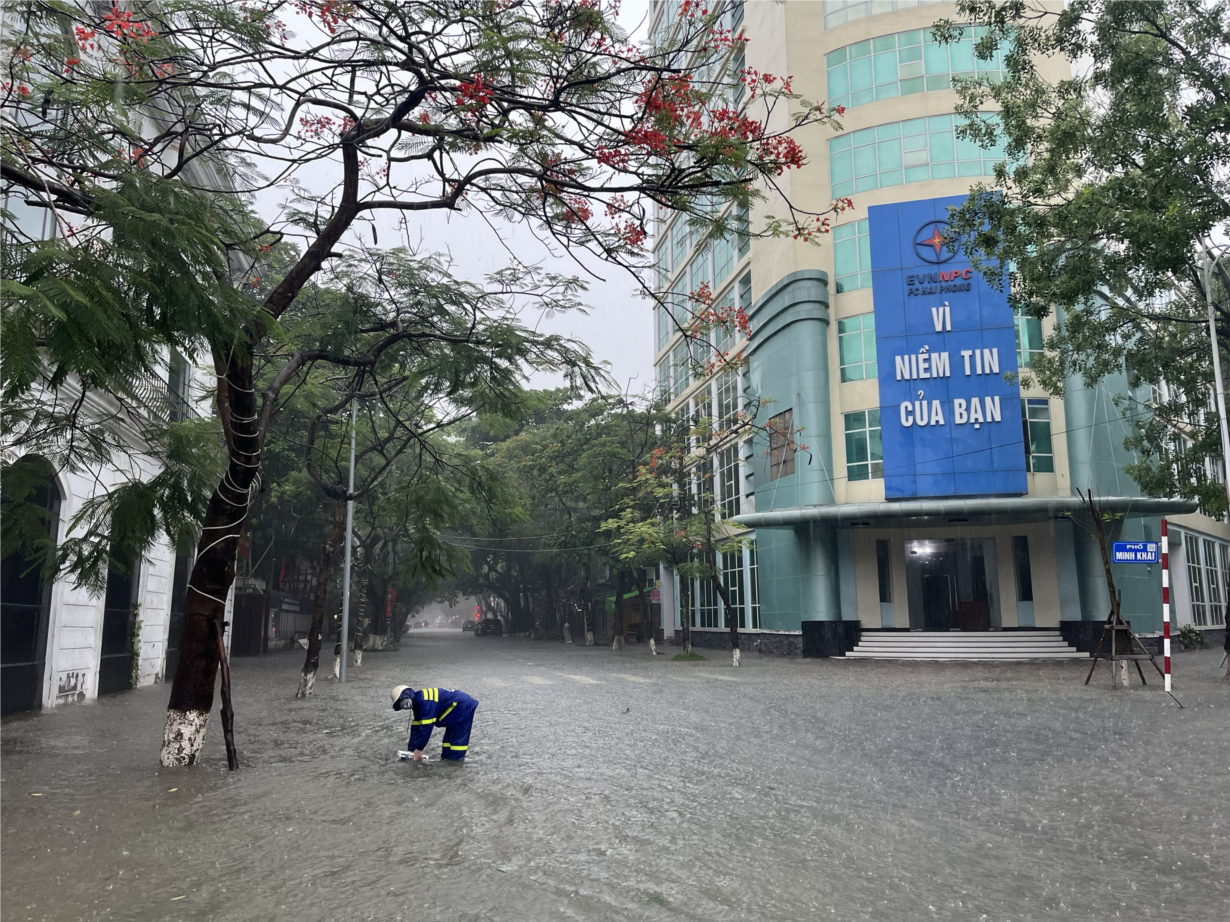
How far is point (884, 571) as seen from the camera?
29.3 metres

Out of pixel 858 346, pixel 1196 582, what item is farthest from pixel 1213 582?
pixel 858 346

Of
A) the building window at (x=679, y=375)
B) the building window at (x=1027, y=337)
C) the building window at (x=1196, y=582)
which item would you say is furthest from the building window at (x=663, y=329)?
the building window at (x=1196, y=582)

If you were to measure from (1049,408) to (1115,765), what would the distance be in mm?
20327

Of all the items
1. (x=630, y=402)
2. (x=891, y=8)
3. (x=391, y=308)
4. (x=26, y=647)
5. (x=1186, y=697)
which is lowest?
(x=1186, y=697)

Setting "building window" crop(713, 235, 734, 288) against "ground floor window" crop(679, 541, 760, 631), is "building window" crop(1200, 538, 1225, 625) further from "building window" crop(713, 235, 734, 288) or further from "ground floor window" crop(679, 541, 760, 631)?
"building window" crop(713, 235, 734, 288)

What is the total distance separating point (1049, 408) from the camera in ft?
87.9

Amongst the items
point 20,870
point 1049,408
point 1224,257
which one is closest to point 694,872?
point 20,870

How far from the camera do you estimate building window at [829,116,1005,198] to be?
91.1 feet

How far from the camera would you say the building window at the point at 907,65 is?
28.3 m

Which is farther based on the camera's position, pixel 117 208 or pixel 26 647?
pixel 26 647

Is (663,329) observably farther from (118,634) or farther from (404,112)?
(404,112)

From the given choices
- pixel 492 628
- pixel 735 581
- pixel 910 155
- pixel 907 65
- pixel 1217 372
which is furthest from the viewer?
pixel 492 628

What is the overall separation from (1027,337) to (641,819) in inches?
962

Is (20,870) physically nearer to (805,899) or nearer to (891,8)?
(805,899)
